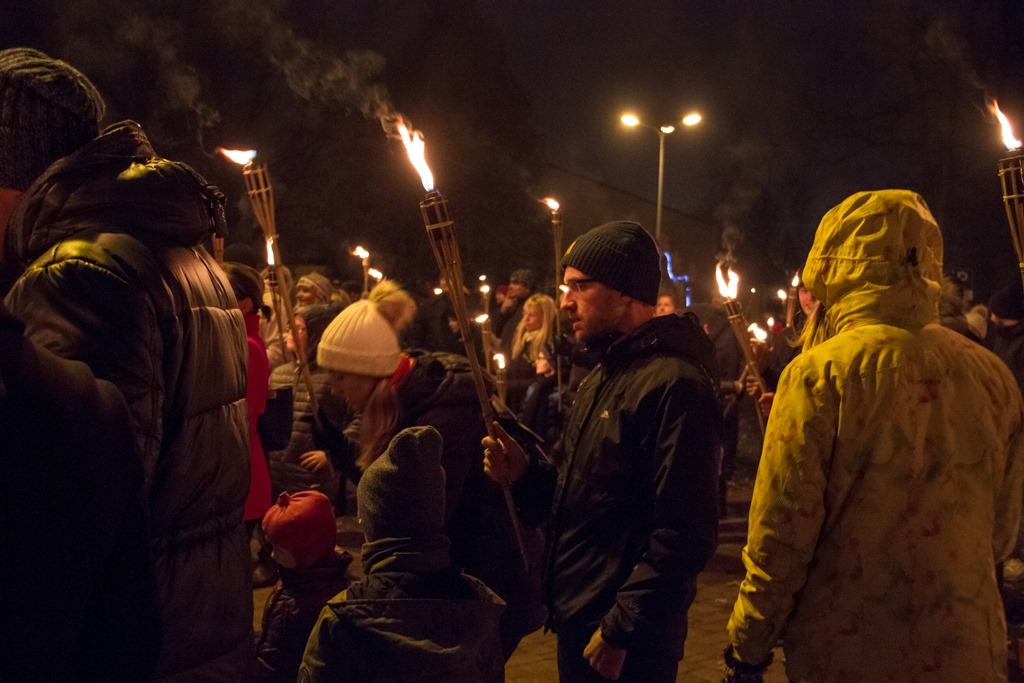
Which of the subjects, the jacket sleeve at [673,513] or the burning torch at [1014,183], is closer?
the jacket sleeve at [673,513]

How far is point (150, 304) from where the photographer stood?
91.2 inches

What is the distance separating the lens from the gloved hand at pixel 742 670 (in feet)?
9.29

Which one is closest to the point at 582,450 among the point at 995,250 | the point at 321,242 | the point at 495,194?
the point at 995,250

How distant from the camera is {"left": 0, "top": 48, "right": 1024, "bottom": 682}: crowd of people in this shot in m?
1.51

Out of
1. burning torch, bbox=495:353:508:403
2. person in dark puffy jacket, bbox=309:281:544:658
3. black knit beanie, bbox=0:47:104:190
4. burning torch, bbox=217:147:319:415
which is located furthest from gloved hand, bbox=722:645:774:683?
burning torch, bbox=495:353:508:403

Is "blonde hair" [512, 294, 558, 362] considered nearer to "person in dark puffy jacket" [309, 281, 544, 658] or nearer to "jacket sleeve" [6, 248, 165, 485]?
"person in dark puffy jacket" [309, 281, 544, 658]

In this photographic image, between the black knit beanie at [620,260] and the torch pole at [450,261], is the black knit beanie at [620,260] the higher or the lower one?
the higher one

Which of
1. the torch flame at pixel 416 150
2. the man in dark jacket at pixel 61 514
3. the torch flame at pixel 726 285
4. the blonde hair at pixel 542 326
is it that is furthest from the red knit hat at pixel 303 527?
the blonde hair at pixel 542 326

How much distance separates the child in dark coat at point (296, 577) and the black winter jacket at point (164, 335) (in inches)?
52.4

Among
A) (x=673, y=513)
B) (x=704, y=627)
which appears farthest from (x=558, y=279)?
(x=673, y=513)

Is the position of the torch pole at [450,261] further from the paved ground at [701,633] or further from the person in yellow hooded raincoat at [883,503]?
the paved ground at [701,633]

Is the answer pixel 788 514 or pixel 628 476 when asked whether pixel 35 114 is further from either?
pixel 788 514

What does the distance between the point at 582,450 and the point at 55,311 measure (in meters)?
1.78

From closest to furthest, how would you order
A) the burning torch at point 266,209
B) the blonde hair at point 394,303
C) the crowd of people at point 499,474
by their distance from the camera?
1. the crowd of people at point 499,474
2. the burning torch at point 266,209
3. the blonde hair at point 394,303
